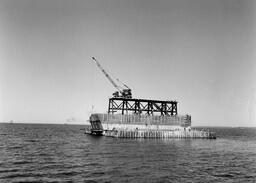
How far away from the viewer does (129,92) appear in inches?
4424

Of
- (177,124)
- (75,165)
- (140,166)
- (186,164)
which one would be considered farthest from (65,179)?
(177,124)

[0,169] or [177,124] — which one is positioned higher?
[177,124]

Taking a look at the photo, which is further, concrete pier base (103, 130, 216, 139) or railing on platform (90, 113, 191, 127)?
railing on platform (90, 113, 191, 127)

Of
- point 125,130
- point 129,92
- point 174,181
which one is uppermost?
point 129,92

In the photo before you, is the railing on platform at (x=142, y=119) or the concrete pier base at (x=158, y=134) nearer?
the concrete pier base at (x=158, y=134)

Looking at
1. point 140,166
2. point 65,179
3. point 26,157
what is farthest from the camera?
point 26,157

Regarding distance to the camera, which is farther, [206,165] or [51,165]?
[206,165]

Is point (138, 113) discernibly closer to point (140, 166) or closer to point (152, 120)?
point (152, 120)

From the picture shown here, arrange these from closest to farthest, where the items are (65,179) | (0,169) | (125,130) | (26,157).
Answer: (65,179) < (0,169) < (26,157) < (125,130)

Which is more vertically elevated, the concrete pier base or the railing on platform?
the railing on platform

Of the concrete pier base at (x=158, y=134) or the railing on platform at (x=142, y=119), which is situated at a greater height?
the railing on platform at (x=142, y=119)

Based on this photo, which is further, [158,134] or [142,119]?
[142,119]

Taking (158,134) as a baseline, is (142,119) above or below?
above

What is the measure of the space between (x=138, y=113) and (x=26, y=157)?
6180cm
